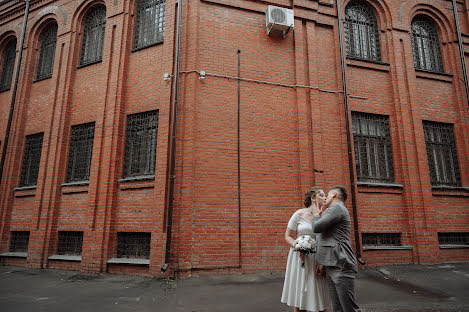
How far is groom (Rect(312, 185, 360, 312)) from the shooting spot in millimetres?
3213

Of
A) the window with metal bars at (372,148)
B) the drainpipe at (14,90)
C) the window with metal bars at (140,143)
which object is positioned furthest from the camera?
the drainpipe at (14,90)

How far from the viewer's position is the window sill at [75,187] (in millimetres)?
8555

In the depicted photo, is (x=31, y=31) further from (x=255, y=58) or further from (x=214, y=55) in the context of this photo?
(x=255, y=58)

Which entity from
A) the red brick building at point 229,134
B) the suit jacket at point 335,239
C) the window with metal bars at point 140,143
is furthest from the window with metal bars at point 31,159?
the suit jacket at point 335,239

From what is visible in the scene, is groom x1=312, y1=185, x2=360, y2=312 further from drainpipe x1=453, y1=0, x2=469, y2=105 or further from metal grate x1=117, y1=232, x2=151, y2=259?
drainpipe x1=453, y1=0, x2=469, y2=105

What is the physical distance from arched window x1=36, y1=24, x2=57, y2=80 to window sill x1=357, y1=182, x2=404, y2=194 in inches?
430

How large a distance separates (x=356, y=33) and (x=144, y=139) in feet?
24.4

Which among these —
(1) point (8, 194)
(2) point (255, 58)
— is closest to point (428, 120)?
(2) point (255, 58)

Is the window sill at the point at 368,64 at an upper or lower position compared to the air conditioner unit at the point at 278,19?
lower

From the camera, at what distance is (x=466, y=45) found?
34.8ft

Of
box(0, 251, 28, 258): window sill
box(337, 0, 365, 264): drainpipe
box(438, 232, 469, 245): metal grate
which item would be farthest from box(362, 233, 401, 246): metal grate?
box(0, 251, 28, 258): window sill

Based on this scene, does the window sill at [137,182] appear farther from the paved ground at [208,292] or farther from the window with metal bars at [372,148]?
the window with metal bars at [372,148]

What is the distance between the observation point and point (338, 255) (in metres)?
3.31

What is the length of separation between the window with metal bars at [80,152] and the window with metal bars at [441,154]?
10344 mm
